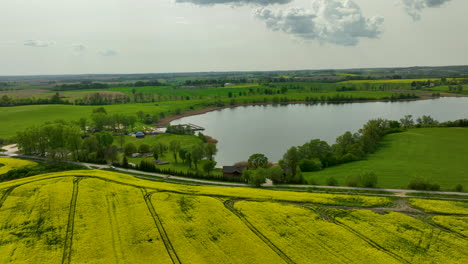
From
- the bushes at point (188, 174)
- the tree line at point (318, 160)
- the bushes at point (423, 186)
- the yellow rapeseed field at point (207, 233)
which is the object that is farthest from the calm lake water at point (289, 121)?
the yellow rapeseed field at point (207, 233)

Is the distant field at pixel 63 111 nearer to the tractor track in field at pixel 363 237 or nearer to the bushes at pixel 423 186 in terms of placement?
the tractor track in field at pixel 363 237

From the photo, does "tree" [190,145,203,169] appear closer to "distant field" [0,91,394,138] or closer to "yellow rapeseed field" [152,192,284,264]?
"yellow rapeseed field" [152,192,284,264]

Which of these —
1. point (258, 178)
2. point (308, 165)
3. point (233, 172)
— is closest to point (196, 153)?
point (233, 172)

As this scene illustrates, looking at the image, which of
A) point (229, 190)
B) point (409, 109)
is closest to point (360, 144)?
point (229, 190)

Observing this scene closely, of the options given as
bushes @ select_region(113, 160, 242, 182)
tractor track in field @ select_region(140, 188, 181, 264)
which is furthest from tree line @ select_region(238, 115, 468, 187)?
tractor track in field @ select_region(140, 188, 181, 264)

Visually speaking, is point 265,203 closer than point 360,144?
Yes

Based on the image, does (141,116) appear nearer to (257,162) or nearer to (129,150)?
(129,150)

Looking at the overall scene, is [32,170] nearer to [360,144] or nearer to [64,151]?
[64,151]
